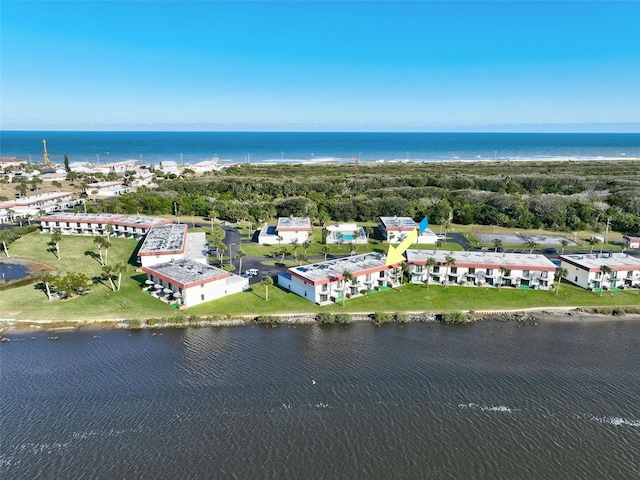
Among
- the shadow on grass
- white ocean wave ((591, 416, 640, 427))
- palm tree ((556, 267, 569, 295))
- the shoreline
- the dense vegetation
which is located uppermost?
the dense vegetation

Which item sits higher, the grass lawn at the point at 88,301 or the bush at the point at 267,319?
the grass lawn at the point at 88,301

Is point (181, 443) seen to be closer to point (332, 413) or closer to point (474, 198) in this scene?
point (332, 413)

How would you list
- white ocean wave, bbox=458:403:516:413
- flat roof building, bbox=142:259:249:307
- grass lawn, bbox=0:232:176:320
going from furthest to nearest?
flat roof building, bbox=142:259:249:307 → grass lawn, bbox=0:232:176:320 → white ocean wave, bbox=458:403:516:413

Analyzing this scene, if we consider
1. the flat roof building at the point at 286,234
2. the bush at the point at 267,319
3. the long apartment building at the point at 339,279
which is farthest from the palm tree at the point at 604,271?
the flat roof building at the point at 286,234

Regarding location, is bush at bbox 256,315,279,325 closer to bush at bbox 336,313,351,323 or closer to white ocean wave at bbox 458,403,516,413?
bush at bbox 336,313,351,323

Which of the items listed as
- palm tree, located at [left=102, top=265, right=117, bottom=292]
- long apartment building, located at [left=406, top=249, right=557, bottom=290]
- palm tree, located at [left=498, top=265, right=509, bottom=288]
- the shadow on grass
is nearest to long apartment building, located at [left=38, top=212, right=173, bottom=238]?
the shadow on grass

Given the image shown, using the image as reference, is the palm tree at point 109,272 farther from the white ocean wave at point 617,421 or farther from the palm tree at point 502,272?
the white ocean wave at point 617,421

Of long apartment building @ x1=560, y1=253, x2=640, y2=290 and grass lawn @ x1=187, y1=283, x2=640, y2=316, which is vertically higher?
long apartment building @ x1=560, y1=253, x2=640, y2=290
